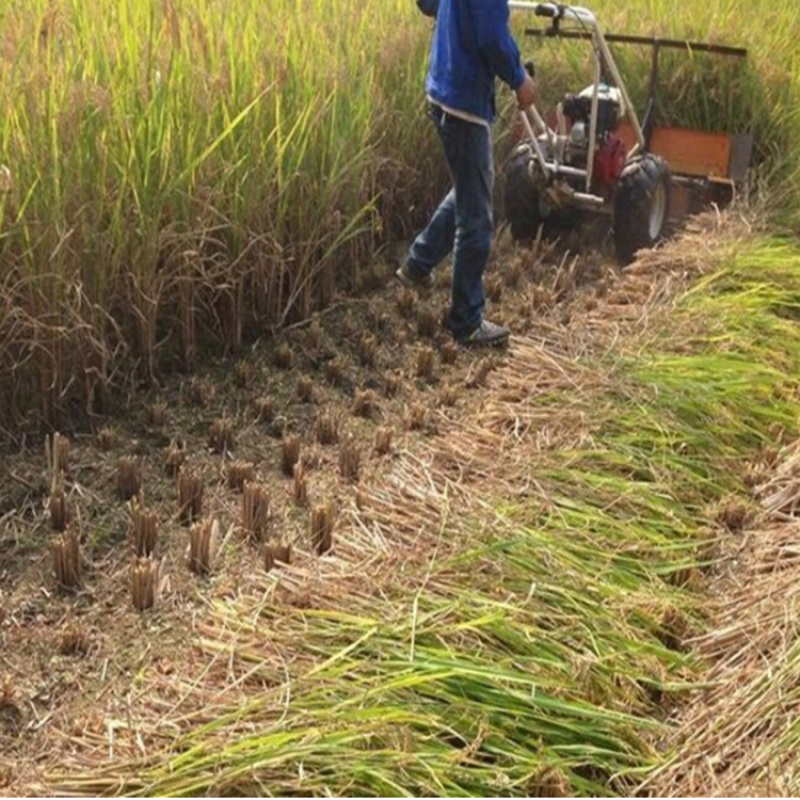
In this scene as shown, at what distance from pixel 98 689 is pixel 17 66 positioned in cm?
157

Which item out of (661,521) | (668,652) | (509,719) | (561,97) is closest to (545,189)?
(561,97)

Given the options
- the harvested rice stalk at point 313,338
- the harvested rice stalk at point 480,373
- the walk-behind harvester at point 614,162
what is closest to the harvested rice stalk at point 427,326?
the harvested rice stalk at point 480,373

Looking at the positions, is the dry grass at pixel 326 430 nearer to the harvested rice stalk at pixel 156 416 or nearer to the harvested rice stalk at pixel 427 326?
the harvested rice stalk at pixel 156 416

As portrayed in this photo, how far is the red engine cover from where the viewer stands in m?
4.89

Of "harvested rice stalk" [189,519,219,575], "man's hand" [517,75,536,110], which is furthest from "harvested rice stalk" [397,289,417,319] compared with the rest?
"harvested rice stalk" [189,519,219,575]

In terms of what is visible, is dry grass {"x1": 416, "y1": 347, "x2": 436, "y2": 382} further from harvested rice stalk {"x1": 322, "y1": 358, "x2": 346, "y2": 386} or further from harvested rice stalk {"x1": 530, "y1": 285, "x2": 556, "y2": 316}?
harvested rice stalk {"x1": 530, "y1": 285, "x2": 556, "y2": 316}

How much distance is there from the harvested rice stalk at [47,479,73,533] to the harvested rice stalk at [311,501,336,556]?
53 centimetres

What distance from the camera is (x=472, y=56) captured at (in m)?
3.91

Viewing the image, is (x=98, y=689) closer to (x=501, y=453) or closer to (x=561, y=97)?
(x=501, y=453)

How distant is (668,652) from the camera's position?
2.55 m

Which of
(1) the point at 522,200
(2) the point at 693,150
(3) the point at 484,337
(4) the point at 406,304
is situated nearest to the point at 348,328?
(4) the point at 406,304

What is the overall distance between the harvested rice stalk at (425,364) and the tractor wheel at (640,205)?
1293mm

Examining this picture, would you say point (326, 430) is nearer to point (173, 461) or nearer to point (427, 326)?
point (173, 461)

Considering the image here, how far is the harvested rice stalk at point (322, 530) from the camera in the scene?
286 centimetres
